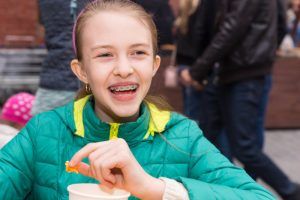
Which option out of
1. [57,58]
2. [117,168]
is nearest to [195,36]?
[57,58]

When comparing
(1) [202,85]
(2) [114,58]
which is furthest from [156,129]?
(1) [202,85]

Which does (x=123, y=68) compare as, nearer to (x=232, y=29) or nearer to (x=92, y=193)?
(x=92, y=193)

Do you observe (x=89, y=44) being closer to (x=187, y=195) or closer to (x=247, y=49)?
(x=187, y=195)

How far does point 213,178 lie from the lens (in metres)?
1.66

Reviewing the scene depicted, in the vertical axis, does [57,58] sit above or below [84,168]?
below

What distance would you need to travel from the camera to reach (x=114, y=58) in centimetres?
161

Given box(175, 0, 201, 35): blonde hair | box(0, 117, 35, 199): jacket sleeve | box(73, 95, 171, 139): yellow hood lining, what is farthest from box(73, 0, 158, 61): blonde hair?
box(175, 0, 201, 35): blonde hair

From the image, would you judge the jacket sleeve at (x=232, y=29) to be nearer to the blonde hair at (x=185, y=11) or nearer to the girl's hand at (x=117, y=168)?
the blonde hair at (x=185, y=11)

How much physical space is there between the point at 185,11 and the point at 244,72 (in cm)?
77

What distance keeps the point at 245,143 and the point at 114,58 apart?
7.84ft

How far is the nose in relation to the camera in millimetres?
1579

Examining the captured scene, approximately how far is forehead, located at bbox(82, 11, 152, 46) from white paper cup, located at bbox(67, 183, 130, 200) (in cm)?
42

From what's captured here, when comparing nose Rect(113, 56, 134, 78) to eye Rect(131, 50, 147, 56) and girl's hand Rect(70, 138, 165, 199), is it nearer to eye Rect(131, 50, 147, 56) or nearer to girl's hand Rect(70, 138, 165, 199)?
eye Rect(131, 50, 147, 56)

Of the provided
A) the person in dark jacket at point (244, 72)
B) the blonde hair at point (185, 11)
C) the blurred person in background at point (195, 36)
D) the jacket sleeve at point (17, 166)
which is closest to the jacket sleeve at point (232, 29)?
the person in dark jacket at point (244, 72)
